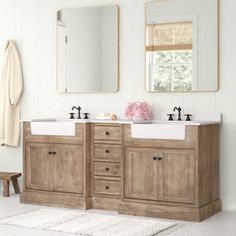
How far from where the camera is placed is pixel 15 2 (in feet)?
21.8

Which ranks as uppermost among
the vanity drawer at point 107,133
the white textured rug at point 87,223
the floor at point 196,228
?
the vanity drawer at point 107,133

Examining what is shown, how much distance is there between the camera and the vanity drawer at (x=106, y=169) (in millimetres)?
5523

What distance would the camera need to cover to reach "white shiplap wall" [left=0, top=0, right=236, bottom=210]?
547cm

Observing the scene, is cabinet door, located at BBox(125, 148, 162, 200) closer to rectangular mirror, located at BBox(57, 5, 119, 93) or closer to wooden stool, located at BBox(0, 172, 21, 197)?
rectangular mirror, located at BBox(57, 5, 119, 93)

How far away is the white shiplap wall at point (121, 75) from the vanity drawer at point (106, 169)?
68 cm

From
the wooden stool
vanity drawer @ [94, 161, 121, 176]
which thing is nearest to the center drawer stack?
vanity drawer @ [94, 161, 121, 176]

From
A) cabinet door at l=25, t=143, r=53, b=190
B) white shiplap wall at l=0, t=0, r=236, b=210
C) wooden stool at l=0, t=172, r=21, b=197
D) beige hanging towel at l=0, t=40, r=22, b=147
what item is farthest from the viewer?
beige hanging towel at l=0, t=40, r=22, b=147

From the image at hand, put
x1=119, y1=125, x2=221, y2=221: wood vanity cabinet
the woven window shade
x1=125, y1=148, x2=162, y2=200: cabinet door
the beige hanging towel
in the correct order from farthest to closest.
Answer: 1. the beige hanging towel
2. the woven window shade
3. x1=125, y1=148, x2=162, y2=200: cabinet door
4. x1=119, y1=125, x2=221, y2=221: wood vanity cabinet

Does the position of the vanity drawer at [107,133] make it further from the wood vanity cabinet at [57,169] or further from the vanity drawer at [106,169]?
the vanity drawer at [106,169]

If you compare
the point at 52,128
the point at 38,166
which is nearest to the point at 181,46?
the point at 52,128

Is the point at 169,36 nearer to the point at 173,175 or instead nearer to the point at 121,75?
the point at 121,75

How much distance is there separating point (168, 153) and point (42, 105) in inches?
75.5

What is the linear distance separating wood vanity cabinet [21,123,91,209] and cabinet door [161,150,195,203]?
2.75 feet

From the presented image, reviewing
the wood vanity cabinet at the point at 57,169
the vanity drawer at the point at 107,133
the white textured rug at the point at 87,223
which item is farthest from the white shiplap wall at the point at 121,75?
the white textured rug at the point at 87,223
